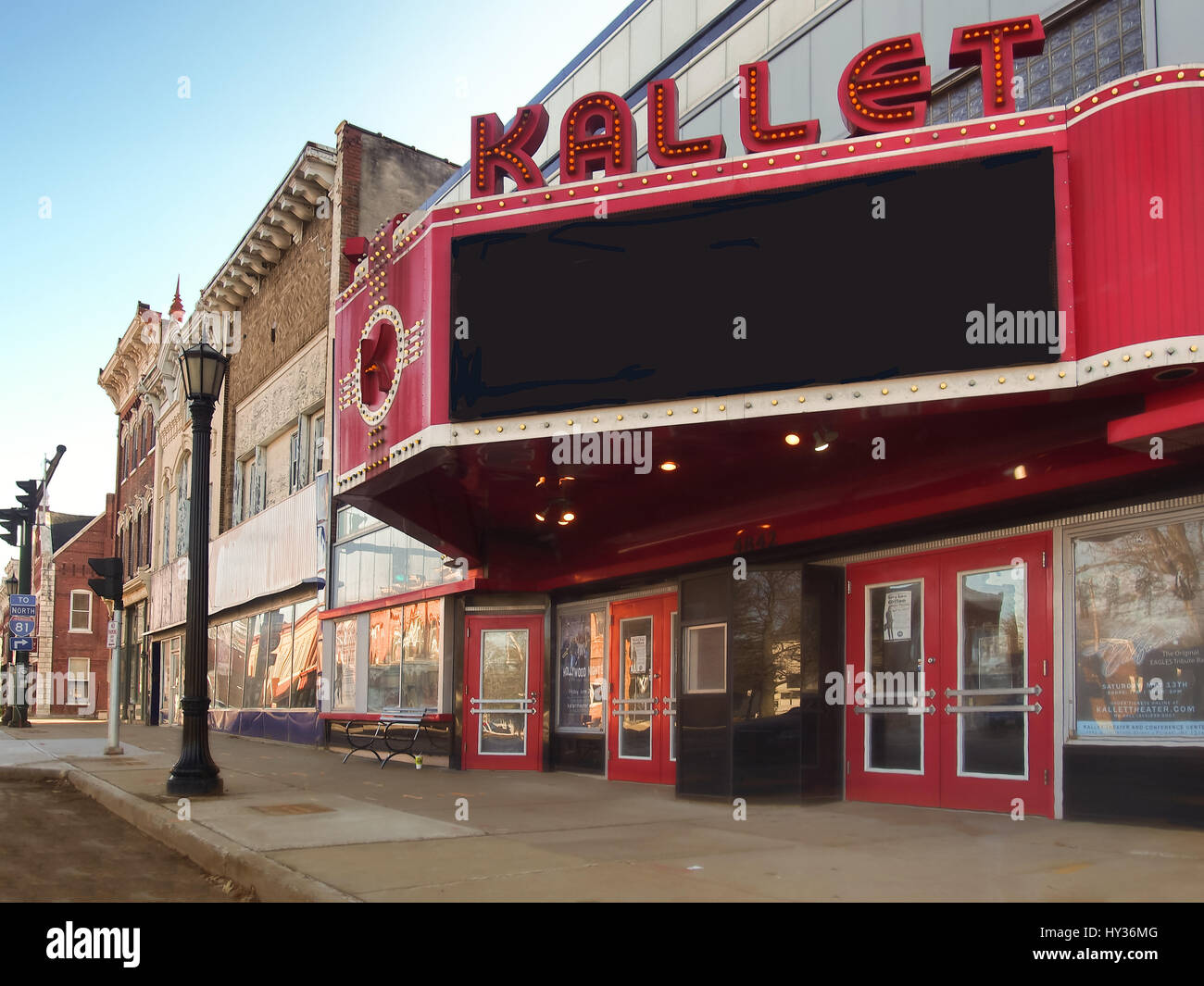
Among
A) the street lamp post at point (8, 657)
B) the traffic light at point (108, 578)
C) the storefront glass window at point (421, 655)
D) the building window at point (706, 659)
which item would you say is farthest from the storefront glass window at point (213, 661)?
the building window at point (706, 659)

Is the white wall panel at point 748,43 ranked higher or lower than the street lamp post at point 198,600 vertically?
higher

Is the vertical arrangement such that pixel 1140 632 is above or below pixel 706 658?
above

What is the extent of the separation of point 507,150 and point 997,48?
4455mm

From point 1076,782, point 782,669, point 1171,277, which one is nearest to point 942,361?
point 1171,277

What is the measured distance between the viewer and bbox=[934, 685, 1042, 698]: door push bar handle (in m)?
10.1

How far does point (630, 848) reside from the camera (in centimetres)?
899

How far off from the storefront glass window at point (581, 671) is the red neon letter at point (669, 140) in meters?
7.65

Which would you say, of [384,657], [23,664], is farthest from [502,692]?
[23,664]

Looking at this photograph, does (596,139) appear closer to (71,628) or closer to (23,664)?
(23,664)

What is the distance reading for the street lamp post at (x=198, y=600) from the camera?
1242cm

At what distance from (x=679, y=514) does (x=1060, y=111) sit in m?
6.80

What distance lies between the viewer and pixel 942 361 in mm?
Result: 8531

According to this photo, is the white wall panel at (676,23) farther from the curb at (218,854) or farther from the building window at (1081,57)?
the curb at (218,854)

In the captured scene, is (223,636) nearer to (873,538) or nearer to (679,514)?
(679,514)
